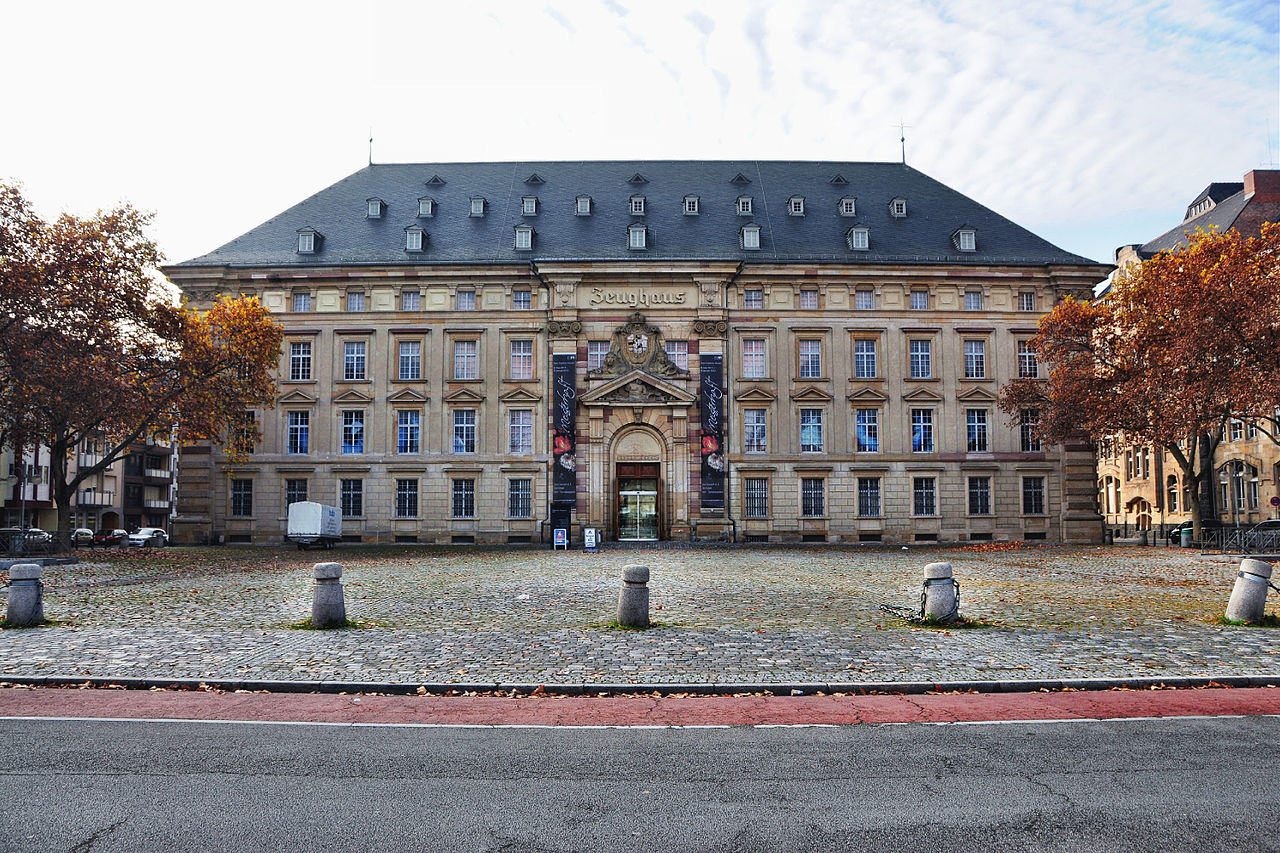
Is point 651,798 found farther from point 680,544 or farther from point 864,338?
point 864,338

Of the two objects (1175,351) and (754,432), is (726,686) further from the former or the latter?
(754,432)

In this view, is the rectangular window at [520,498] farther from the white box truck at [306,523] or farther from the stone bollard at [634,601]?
the stone bollard at [634,601]

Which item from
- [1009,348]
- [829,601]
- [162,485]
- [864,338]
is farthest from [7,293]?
[162,485]

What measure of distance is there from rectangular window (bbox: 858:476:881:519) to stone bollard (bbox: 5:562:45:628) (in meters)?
39.5

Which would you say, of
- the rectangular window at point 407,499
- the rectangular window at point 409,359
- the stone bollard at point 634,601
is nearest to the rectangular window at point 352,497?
the rectangular window at point 407,499

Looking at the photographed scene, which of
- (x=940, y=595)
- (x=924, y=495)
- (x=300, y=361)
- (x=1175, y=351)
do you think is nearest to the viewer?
(x=940, y=595)

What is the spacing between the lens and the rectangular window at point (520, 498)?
47875mm

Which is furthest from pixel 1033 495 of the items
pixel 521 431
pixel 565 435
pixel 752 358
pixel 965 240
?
pixel 521 431

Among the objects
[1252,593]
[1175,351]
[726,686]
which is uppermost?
[1175,351]

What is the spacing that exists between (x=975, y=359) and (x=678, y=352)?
1557 cm

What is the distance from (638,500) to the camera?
48.1 metres

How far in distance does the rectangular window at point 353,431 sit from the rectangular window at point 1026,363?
34.2 m

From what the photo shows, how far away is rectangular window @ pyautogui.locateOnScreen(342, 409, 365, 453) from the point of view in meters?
48.6

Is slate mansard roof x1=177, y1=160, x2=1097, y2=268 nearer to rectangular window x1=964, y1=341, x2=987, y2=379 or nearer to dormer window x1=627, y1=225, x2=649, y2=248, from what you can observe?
dormer window x1=627, y1=225, x2=649, y2=248
